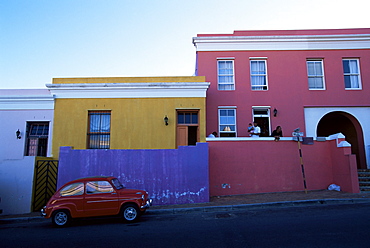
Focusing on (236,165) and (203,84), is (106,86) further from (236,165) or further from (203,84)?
(236,165)

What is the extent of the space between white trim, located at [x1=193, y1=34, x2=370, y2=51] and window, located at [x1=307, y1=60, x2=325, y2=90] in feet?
2.71

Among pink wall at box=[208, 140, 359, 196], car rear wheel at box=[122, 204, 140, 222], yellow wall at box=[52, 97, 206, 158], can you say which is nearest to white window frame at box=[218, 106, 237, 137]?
yellow wall at box=[52, 97, 206, 158]

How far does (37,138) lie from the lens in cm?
1517

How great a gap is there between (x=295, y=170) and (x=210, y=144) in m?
4.00

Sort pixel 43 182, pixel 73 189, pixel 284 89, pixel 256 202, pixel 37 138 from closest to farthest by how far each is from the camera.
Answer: pixel 73 189 < pixel 256 202 < pixel 43 182 < pixel 37 138 < pixel 284 89

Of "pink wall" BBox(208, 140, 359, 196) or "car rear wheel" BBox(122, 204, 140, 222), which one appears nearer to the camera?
"car rear wheel" BBox(122, 204, 140, 222)

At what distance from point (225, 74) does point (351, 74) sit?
7.04 m

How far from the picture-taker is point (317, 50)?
56.2ft

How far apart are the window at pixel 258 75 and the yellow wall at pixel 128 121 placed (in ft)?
12.7

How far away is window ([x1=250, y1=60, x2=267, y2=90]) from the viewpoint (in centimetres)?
1705

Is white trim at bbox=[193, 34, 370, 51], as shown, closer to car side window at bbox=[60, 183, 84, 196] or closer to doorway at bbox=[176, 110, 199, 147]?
doorway at bbox=[176, 110, 199, 147]

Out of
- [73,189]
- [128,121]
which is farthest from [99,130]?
[73,189]

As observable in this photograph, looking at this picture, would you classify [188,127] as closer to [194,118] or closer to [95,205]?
[194,118]

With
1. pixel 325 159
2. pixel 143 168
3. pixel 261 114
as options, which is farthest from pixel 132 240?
pixel 261 114
